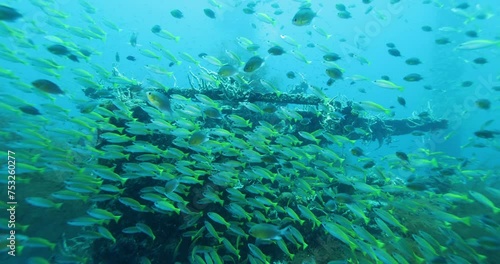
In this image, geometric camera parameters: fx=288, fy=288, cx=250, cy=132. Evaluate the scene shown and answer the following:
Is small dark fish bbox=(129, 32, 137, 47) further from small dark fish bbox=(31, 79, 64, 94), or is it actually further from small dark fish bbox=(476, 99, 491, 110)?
small dark fish bbox=(476, 99, 491, 110)

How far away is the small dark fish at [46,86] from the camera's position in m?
5.50

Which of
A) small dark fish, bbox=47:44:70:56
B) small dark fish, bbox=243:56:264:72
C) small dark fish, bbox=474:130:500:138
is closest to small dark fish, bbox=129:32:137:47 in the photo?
small dark fish, bbox=47:44:70:56

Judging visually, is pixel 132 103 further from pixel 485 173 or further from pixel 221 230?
pixel 485 173

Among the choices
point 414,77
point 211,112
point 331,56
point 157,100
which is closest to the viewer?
point 157,100

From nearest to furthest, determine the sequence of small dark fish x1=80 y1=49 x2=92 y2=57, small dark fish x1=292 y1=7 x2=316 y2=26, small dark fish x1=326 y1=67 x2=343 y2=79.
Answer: small dark fish x1=292 y1=7 x2=316 y2=26
small dark fish x1=326 y1=67 x2=343 y2=79
small dark fish x1=80 y1=49 x2=92 y2=57

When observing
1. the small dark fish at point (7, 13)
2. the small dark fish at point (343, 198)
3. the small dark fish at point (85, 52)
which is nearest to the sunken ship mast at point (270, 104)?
the small dark fish at point (85, 52)

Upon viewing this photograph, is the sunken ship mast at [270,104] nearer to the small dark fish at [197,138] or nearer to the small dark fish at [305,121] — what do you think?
the small dark fish at [305,121]

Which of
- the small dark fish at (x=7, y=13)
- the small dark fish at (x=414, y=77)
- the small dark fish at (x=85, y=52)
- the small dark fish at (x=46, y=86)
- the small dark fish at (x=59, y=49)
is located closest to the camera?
the small dark fish at (x=7, y=13)

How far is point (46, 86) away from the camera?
5551mm

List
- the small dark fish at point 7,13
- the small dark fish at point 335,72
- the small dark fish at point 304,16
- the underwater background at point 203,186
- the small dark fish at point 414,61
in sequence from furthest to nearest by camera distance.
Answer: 1. the small dark fish at point 414,61
2. the small dark fish at point 335,72
3. the small dark fish at point 304,16
4. the underwater background at point 203,186
5. the small dark fish at point 7,13

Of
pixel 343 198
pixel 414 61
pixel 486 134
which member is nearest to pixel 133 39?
pixel 343 198

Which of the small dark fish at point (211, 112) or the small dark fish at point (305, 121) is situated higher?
the small dark fish at point (305, 121)

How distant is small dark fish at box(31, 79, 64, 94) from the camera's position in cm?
550

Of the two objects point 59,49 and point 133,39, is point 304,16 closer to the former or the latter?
point 59,49
